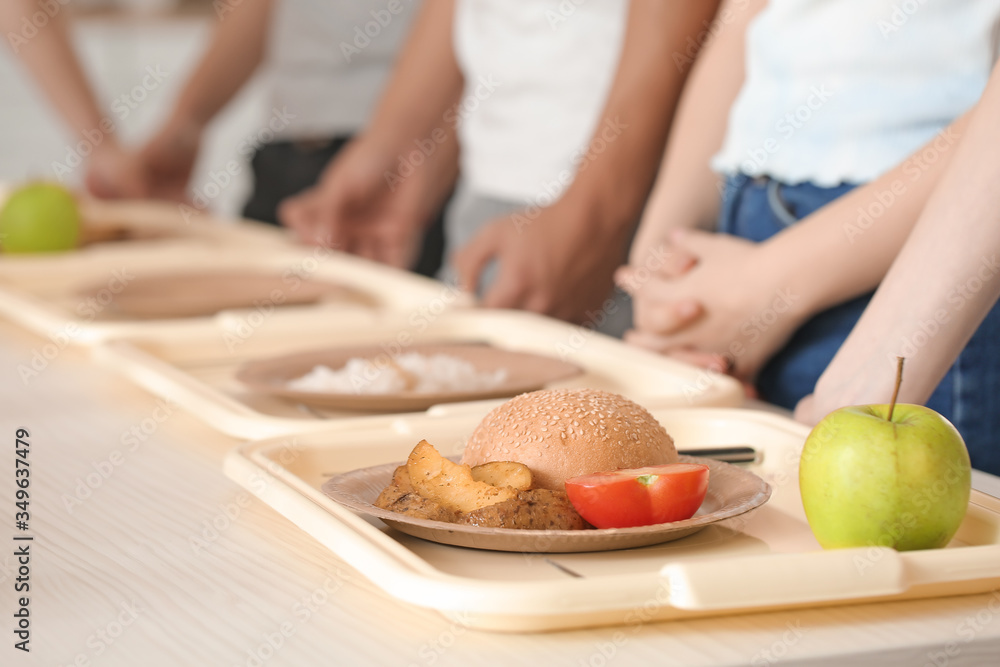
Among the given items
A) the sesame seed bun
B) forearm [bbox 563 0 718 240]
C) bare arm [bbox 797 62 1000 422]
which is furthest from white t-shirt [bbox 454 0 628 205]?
the sesame seed bun

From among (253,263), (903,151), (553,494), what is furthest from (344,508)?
(253,263)

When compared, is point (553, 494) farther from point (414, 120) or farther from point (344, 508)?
point (414, 120)

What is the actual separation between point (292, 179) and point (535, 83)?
3.26 ft

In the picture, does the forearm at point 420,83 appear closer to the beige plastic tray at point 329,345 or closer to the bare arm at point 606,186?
the bare arm at point 606,186

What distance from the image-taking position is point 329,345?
1.28 m

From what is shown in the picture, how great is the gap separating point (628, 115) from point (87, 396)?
2.58 ft

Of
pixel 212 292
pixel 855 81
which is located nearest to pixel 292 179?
pixel 212 292

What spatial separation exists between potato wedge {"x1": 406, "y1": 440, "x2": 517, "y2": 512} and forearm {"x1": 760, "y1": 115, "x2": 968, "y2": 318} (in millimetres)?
495

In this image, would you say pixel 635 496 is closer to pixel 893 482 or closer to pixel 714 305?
pixel 893 482

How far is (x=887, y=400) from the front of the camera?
2.79 ft

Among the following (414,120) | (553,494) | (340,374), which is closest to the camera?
(553,494)

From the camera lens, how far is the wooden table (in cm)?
55

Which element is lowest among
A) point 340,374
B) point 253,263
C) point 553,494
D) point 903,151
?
point 253,263

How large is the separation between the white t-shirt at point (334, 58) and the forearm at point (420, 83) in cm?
26
